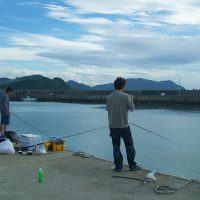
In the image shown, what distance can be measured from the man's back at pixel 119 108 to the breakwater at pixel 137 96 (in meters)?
75.9

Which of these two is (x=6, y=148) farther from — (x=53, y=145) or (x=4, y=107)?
(x=4, y=107)

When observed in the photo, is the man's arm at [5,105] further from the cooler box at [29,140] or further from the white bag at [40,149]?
the white bag at [40,149]

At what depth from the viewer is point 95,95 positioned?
371ft

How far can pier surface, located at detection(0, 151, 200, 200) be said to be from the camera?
224 inches

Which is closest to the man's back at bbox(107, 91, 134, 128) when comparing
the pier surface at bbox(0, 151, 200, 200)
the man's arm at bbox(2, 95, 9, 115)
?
the pier surface at bbox(0, 151, 200, 200)

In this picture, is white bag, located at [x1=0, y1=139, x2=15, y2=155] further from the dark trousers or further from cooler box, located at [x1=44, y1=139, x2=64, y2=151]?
the dark trousers

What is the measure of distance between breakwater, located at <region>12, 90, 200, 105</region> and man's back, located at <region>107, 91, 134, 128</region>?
75947 mm

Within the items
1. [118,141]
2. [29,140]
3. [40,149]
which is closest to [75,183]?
[118,141]

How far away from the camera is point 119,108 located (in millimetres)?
7090

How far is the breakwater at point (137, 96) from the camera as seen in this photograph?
90.0m

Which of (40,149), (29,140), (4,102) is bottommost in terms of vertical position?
(40,149)

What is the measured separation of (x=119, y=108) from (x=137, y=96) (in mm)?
92490

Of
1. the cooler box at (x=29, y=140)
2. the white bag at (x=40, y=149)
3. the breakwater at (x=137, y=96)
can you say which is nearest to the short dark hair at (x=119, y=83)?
the white bag at (x=40, y=149)

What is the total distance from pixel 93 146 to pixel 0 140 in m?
13.3
